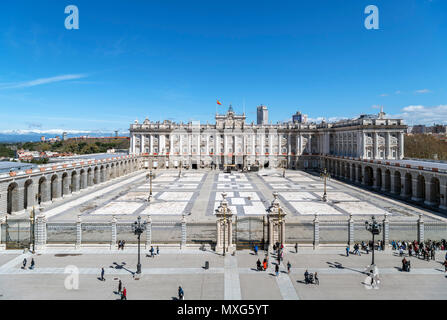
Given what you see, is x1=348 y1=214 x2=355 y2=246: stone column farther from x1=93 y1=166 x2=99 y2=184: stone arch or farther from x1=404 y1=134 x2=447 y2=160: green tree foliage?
x1=404 y1=134 x2=447 y2=160: green tree foliage

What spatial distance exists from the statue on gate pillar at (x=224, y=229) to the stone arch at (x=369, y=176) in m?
46.9

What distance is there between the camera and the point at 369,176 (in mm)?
61688

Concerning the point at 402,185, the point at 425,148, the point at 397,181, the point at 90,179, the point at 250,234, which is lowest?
the point at 250,234

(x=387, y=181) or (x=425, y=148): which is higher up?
(x=425, y=148)

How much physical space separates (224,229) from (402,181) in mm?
38068

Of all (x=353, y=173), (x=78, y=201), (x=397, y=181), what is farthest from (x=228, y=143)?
(x=78, y=201)

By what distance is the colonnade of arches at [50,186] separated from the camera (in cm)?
3647

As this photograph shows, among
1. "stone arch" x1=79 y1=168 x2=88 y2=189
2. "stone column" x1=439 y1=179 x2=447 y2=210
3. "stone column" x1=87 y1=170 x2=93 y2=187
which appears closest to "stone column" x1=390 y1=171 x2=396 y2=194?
"stone column" x1=439 y1=179 x2=447 y2=210

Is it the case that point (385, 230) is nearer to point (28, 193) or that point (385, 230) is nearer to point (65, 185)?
point (28, 193)

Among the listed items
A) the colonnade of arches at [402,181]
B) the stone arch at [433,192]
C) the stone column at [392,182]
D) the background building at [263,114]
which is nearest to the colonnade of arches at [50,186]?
the colonnade of arches at [402,181]

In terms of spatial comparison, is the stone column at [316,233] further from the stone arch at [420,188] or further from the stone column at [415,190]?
the stone arch at [420,188]

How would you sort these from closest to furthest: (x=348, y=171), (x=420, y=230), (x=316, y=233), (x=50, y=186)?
(x=316, y=233) < (x=420, y=230) < (x=50, y=186) < (x=348, y=171)
